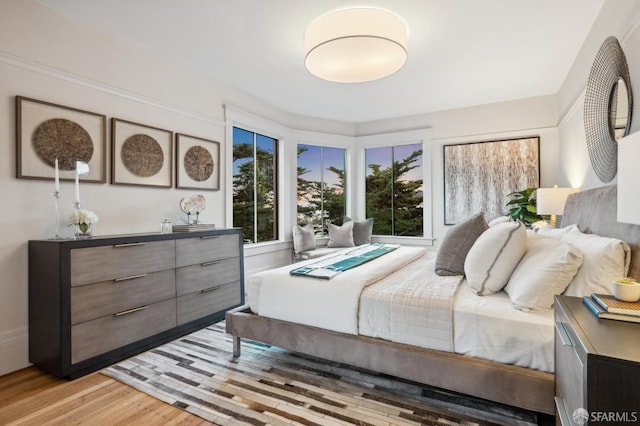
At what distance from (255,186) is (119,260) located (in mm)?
2390

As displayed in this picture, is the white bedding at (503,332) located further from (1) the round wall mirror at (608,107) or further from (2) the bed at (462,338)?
(1) the round wall mirror at (608,107)

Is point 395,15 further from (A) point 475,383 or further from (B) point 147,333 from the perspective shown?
(B) point 147,333

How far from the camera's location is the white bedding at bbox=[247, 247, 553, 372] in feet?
4.91

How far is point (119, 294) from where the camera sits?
2357mm

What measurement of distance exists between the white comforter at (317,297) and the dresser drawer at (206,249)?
3.06 feet

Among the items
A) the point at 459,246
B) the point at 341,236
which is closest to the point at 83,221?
the point at 459,246

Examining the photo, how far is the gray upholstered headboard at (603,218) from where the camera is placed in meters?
1.46

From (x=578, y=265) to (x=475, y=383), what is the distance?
2.52ft

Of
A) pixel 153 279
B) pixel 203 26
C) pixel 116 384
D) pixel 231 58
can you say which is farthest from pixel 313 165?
pixel 116 384

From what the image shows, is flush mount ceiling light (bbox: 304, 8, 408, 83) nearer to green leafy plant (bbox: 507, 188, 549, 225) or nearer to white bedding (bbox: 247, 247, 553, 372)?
white bedding (bbox: 247, 247, 553, 372)

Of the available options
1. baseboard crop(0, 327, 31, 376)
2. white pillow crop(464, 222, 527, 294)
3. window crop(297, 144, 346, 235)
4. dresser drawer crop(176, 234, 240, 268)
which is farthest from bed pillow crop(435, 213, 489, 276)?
window crop(297, 144, 346, 235)

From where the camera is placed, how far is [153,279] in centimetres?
260

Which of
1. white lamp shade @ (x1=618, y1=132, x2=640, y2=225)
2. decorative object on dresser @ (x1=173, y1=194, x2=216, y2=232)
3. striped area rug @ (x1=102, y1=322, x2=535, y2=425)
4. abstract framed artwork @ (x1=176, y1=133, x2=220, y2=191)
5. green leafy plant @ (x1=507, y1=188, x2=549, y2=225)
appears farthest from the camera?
green leafy plant @ (x1=507, y1=188, x2=549, y2=225)

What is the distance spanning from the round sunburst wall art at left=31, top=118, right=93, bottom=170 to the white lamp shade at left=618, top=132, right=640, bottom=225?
331cm
